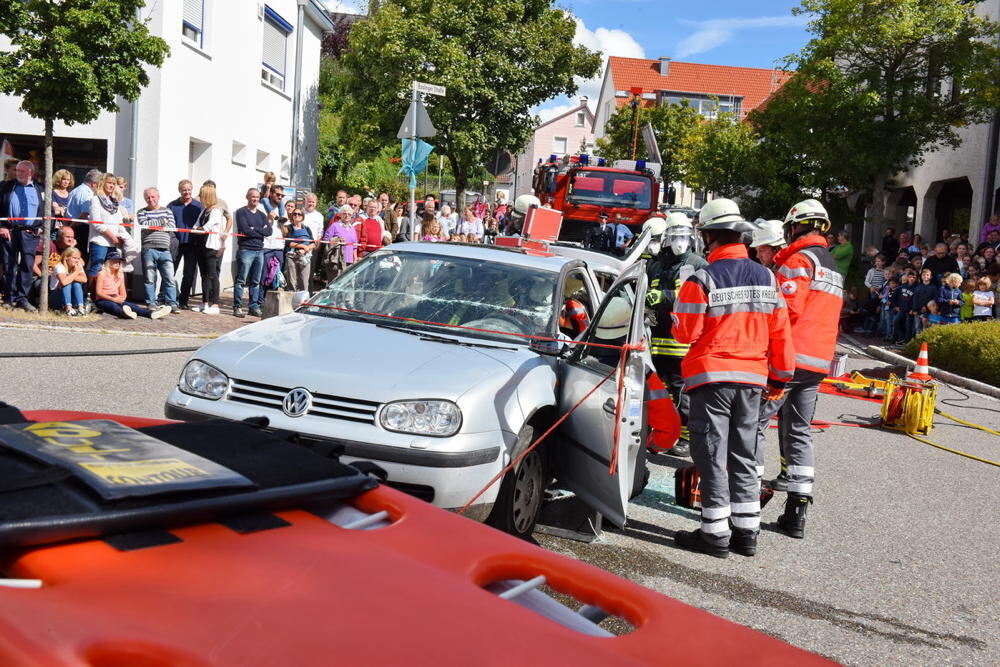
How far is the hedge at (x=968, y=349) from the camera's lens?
1361cm

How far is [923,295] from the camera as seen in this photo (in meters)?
17.4

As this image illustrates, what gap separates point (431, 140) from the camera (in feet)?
114

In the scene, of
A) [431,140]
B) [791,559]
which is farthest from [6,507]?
[431,140]

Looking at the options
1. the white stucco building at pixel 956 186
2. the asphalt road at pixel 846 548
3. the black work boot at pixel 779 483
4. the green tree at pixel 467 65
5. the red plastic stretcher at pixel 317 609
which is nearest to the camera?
the red plastic stretcher at pixel 317 609

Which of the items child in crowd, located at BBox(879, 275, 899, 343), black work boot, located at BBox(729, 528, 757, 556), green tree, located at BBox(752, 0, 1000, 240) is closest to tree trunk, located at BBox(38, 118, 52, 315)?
black work boot, located at BBox(729, 528, 757, 556)

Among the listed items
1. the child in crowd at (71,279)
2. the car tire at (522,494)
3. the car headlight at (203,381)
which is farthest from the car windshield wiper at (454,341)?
the child in crowd at (71,279)

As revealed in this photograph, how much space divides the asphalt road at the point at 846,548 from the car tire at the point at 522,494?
8.5 inches

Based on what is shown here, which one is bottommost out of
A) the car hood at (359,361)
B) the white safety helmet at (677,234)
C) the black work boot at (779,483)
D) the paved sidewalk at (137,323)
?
the black work boot at (779,483)

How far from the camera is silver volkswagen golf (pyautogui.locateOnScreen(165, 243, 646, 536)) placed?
4809 mm

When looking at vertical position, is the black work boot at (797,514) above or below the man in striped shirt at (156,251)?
below

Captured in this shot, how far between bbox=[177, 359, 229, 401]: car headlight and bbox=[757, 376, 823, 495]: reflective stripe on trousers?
325cm

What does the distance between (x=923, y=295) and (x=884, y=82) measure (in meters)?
9.75

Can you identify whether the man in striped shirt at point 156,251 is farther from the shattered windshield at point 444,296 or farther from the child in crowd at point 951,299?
the child in crowd at point 951,299

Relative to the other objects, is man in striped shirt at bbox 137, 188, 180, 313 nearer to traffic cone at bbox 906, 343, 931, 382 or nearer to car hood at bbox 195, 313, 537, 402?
car hood at bbox 195, 313, 537, 402
